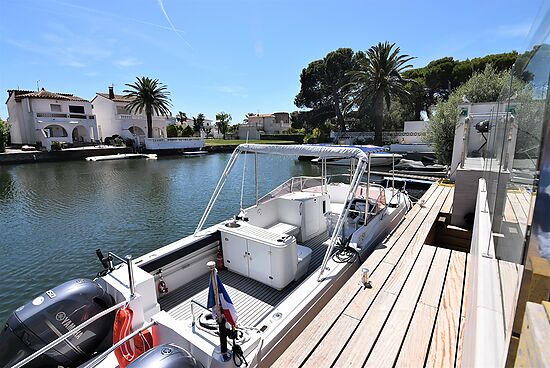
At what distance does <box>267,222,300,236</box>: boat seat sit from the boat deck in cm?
109

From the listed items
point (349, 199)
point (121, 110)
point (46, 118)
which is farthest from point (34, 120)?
point (349, 199)

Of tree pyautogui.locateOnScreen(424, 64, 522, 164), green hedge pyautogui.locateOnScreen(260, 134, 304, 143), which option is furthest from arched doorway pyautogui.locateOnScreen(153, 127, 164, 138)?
tree pyautogui.locateOnScreen(424, 64, 522, 164)

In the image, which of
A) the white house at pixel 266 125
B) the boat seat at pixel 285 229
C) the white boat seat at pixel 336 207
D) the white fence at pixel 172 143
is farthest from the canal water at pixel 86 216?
the white house at pixel 266 125

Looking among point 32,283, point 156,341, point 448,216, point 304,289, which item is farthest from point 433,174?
point 32,283

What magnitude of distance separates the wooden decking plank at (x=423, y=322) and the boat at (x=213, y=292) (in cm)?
71

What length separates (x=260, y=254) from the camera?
4.39 m

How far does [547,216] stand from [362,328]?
7.63 feet

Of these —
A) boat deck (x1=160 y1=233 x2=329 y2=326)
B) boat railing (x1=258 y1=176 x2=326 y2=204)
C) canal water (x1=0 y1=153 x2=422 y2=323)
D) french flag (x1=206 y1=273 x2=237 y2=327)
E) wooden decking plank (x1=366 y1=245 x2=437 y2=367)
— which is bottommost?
canal water (x1=0 y1=153 x2=422 y2=323)

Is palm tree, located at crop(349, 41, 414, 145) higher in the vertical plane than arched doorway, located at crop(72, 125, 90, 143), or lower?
higher

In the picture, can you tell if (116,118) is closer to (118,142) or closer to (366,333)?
(118,142)

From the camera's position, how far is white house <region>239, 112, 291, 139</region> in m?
60.7

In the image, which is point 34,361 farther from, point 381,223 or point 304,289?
point 381,223

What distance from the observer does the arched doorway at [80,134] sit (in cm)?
3816

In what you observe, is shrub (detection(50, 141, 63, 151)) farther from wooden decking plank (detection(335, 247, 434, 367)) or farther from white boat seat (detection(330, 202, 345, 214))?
wooden decking plank (detection(335, 247, 434, 367))
